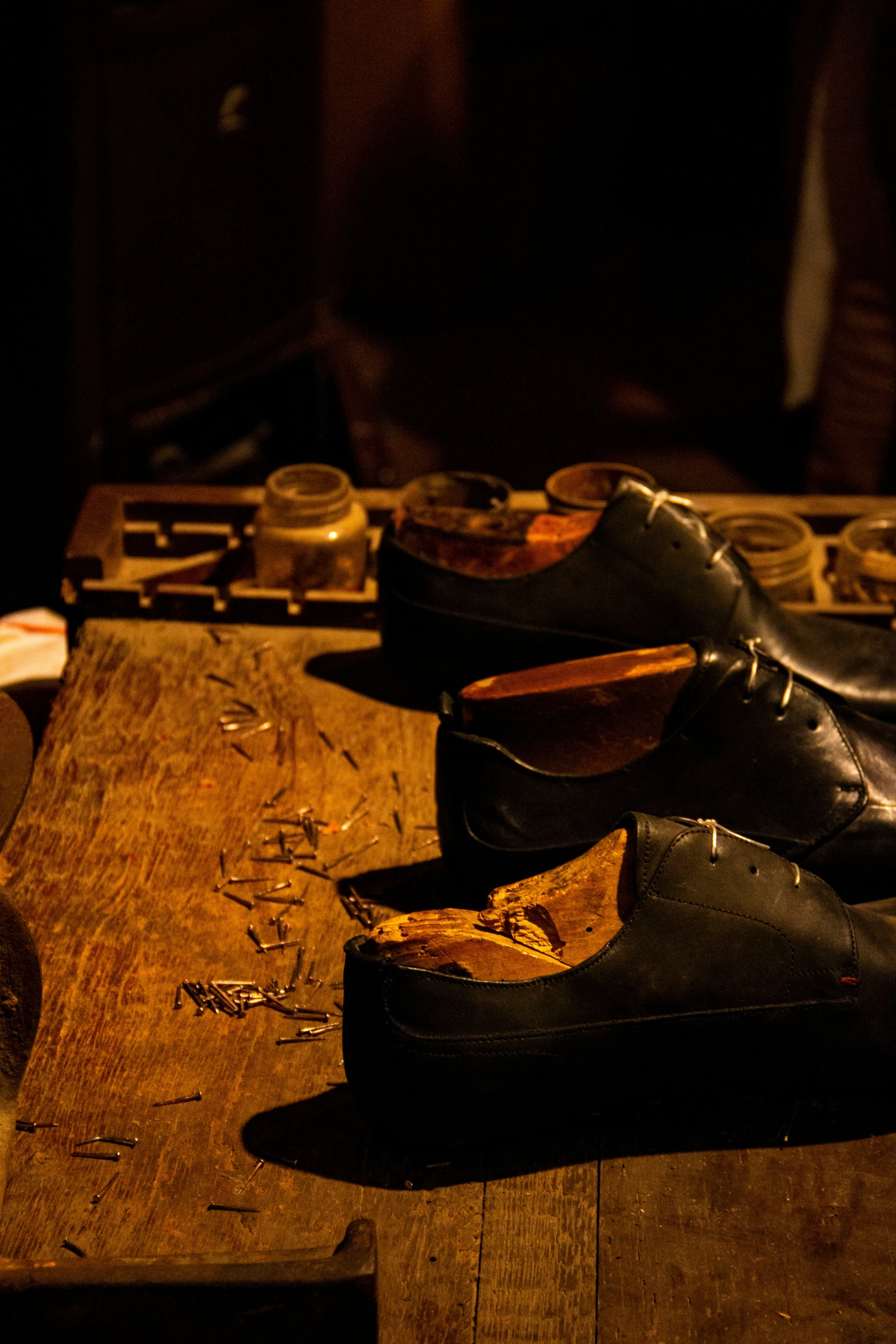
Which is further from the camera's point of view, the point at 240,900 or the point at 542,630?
the point at 542,630

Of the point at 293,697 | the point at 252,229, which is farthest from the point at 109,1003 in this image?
the point at 252,229

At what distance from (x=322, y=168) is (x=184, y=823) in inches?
114

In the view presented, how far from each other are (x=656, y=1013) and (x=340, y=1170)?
29 cm

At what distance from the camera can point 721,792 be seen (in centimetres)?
134

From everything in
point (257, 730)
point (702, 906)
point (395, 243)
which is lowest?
point (395, 243)

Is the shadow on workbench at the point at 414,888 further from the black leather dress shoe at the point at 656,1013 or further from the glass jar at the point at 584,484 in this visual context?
the glass jar at the point at 584,484

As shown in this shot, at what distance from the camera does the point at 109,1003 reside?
1297 millimetres

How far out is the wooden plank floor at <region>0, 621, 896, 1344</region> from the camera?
1052 millimetres

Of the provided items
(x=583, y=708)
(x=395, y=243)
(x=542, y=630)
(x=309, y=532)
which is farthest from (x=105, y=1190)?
(x=395, y=243)

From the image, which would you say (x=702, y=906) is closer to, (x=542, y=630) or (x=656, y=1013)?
(x=656, y=1013)

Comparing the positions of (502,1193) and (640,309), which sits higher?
(502,1193)

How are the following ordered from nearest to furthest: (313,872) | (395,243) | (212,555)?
(313,872) → (212,555) → (395,243)

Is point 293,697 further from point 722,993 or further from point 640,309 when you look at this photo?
point 640,309

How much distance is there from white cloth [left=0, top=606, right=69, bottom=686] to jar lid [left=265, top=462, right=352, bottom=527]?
42 cm
